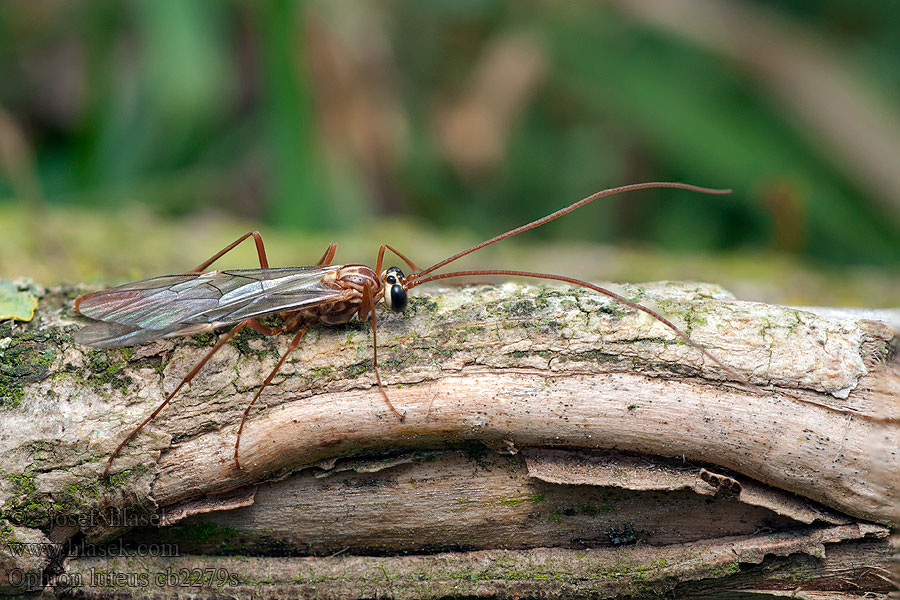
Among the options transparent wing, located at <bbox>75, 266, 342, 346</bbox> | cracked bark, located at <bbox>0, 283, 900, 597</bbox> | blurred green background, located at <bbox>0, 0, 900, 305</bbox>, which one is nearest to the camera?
cracked bark, located at <bbox>0, 283, 900, 597</bbox>

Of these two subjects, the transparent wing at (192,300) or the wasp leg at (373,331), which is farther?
the transparent wing at (192,300)

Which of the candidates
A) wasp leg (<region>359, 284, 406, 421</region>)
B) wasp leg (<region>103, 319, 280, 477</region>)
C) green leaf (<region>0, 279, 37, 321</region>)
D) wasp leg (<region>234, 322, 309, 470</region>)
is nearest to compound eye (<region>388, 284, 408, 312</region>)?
wasp leg (<region>359, 284, 406, 421</region>)

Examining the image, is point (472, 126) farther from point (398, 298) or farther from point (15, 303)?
point (15, 303)

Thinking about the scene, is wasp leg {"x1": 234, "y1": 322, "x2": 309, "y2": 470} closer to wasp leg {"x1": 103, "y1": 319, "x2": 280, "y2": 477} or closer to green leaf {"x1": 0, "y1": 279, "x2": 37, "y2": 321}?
wasp leg {"x1": 103, "y1": 319, "x2": 280, "y2": 477}

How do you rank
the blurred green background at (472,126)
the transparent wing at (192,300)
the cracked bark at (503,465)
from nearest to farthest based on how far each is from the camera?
the cracked bark at (503,465) < the transparent wing at (192,300) < the blurred green background at (472,126)

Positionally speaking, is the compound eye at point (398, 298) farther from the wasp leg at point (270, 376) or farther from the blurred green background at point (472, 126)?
the blurred green background at point (472, 126)

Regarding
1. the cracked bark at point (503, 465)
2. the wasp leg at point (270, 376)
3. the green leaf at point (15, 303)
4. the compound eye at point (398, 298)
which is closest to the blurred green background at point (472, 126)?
the green leaf at point (15, 303)

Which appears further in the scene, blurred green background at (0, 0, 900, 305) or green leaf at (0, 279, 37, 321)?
blurred green background at (0, 0, 900, 305)
